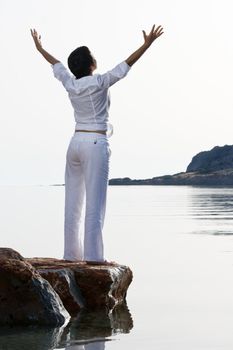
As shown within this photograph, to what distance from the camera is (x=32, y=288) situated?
8.86 metres

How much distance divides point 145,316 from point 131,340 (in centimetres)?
130

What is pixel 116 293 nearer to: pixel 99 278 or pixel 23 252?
pixel 99 278

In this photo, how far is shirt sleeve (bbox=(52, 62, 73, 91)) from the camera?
10617 millimetres

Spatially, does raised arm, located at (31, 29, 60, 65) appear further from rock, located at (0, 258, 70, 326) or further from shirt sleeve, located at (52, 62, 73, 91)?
rock, located at (0, 258, 70, 326)

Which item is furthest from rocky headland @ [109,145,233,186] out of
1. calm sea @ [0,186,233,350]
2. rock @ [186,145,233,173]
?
calm sea @ [0,186,233,350]

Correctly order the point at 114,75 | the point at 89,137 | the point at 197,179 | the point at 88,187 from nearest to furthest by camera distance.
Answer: the point at 114,75
the point at 89,137
the point at 88,187
the point at 197,179

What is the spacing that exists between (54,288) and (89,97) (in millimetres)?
2286

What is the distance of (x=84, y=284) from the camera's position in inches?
400

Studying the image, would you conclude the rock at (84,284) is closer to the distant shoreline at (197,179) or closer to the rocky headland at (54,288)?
the rocky headland at (54,288)

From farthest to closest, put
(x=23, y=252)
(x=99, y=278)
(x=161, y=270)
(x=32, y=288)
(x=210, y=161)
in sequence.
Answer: (x=210, y=161)
(x=23, y=252)
(x=161, y=270)
(x=99, y=278)
(x=32, y=288)

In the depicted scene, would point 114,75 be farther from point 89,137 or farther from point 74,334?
point 74,334

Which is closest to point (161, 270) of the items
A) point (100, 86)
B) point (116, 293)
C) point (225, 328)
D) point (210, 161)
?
point (116, 293)

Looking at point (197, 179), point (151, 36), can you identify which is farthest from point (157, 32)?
point (197, 179)

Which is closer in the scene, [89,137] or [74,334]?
[74,334]
